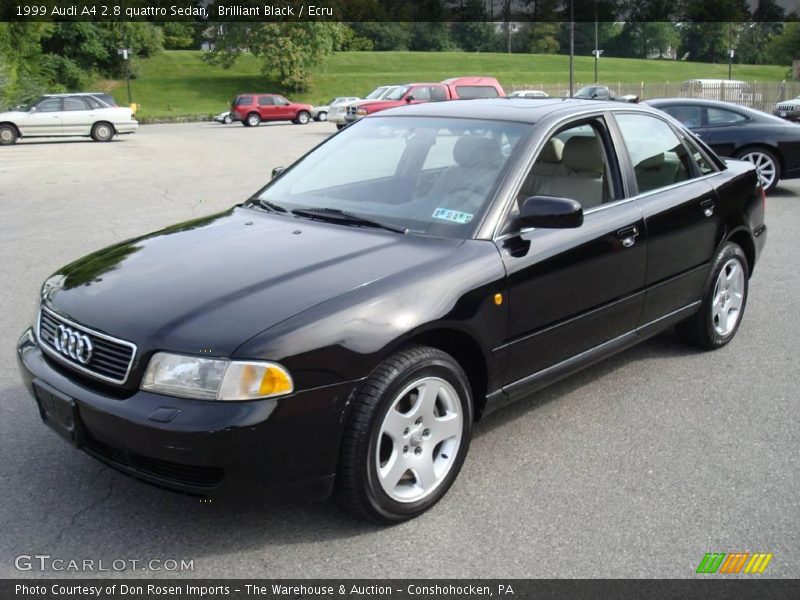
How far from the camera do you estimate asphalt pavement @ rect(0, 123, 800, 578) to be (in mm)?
Result: 2961

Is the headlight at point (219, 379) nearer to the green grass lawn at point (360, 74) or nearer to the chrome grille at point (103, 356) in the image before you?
the chrome grille at point (103, 356)

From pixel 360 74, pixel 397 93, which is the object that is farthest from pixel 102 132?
pixel 360 74

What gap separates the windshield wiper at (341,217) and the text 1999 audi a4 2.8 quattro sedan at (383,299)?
0.05 ft

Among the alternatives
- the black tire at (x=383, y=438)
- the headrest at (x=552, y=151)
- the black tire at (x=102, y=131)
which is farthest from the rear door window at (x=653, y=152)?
the black tire at (x=102, y=131)

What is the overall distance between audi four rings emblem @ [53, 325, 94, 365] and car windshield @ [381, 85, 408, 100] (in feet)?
83.8

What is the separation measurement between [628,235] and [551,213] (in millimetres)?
870

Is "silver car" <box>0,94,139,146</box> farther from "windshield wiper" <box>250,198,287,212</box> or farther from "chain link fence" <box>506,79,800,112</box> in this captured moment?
"chain link fence" <box>506,79,800,112</box>

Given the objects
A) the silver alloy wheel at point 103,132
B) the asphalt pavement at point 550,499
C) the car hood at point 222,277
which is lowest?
the asphalt pavement at point 550,499

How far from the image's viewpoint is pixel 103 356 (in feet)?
9.80

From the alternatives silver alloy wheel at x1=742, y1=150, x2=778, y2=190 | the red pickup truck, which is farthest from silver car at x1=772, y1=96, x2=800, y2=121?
silver alloy wheel at x1=742, y1=150, x2=778, y2=190

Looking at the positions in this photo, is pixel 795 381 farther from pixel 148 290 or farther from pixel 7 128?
pixel 7 128

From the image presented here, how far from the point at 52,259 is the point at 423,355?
20.5 ft

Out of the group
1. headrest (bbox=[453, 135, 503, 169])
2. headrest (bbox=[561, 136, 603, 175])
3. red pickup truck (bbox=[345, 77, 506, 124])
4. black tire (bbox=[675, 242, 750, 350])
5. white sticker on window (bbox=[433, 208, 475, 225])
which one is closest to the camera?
white sticker on window (bbox=[433, 208, 475, 225])

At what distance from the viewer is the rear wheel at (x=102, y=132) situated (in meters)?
27.3
